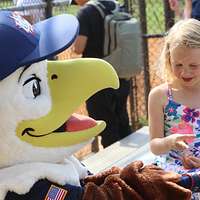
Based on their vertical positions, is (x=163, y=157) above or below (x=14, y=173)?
below

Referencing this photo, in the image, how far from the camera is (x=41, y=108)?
5.15 ft

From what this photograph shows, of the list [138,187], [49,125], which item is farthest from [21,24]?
[138,187]

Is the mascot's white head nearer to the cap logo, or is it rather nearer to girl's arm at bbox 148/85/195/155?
the cap logo

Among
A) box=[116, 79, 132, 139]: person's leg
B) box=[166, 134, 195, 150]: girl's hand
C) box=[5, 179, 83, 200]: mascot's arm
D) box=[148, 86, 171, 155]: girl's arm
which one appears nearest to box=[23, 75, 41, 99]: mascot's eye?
box=[5, 179, 83, 200]: mascot's arm

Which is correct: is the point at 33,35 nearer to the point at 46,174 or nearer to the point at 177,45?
the point at 46,174

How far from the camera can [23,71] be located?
61.7 inches

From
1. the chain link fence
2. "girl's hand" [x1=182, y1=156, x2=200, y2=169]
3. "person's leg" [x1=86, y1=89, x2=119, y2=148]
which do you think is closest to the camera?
"girl's hand" [x1=182, y1=156, x2=200, y2=169]

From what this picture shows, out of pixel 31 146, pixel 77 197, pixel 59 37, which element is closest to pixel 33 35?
pixel 59 37

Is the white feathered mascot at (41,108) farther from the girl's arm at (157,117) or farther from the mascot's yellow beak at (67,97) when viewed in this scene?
the girl's arm at (157,117)

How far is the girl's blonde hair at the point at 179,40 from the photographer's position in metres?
2.17

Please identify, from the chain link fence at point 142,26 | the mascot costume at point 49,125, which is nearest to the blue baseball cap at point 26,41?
the mascot costume at point 49,125

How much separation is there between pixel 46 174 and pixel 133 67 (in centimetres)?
251

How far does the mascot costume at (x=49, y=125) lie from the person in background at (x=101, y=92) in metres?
2.12

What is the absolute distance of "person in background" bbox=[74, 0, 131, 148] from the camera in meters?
3.79
